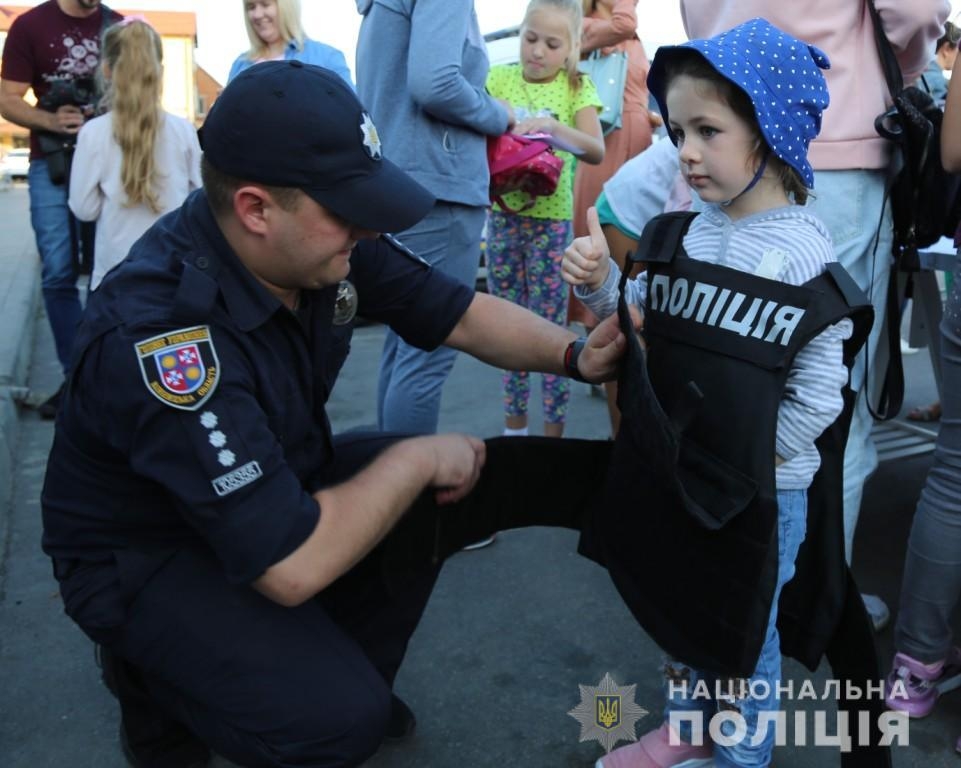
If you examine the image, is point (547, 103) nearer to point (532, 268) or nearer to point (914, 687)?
point (532, 268)

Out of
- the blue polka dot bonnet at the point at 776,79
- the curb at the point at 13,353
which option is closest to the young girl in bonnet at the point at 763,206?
the blue polka dot bonnet at the point at 776,79

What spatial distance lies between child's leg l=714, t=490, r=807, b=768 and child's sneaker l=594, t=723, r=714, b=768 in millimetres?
86

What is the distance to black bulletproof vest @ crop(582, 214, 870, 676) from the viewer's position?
Answer: 1.59 metres

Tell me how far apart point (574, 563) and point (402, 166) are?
4.58 ft

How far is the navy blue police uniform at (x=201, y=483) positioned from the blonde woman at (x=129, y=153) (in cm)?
191

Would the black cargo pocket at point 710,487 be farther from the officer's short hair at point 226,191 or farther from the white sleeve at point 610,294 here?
the officer's short hair at point 226,191

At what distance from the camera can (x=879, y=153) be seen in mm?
2221

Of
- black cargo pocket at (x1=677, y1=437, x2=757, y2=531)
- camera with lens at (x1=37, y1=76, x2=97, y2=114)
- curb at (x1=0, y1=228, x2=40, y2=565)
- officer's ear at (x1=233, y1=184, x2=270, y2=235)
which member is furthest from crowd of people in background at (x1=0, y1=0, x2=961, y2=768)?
curb at (x1=0, y1=228, x2=40, y2=565)

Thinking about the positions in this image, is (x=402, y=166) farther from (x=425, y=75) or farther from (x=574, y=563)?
(x=574, y=563)

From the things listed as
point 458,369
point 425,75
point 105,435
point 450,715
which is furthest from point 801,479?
point 458,369

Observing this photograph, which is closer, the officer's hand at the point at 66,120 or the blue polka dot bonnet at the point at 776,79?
the blue polka dot bonnet at the point at 776,79

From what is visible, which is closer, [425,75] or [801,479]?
[801,479]

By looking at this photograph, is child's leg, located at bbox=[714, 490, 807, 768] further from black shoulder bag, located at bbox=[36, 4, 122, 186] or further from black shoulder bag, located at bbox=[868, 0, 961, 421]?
black shoulder bag, located at bbox=[36, 4, 122, 186]

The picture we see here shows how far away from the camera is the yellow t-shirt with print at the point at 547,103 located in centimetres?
360
